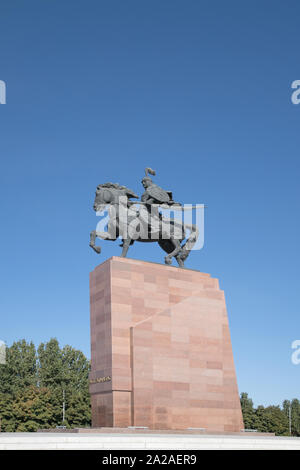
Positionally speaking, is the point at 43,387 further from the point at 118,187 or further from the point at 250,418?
the point at 118,187

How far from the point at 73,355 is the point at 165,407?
39.9 metres

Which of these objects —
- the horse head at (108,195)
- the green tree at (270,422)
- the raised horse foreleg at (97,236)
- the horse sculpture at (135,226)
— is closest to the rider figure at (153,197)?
the horse sculpture at (135,226)

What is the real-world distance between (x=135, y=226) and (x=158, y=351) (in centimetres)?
504

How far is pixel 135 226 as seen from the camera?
2381cm

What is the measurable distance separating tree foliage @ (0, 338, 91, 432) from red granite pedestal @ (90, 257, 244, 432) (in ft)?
94.8

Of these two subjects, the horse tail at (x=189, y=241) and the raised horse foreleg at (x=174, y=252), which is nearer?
the raised horse foreleg at (x=174, y=252)

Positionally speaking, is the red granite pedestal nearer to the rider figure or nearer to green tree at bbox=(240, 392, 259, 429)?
the rider figure

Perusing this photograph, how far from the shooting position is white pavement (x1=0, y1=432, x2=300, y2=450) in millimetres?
14719

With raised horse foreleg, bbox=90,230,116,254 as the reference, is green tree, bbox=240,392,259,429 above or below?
below

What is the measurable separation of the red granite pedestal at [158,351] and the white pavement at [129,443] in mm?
4810

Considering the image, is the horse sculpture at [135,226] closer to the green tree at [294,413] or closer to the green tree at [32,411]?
the green tree at [32,411]

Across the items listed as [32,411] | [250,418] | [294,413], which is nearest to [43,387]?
[32,411]

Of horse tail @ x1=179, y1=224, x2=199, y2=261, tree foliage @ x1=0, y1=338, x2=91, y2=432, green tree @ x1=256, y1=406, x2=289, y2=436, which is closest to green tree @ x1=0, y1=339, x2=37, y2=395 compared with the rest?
tree foliage @ x1=0, y1=338, x2=91, y2=432

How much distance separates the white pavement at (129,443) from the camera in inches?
579
